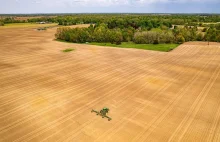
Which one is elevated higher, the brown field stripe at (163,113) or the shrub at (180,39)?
the shrub at (180,39)

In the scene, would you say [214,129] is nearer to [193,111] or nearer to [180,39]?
[193,111]

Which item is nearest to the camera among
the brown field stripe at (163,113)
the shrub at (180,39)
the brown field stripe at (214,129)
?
the brown field stripe at (214,129)

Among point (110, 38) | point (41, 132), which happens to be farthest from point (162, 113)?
point (110, 38)

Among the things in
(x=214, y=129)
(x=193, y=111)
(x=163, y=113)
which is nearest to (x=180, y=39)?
(x=193, y=111)

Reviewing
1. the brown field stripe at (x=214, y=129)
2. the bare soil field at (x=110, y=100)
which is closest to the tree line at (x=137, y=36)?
the bare soil field at (x=110, y=100)

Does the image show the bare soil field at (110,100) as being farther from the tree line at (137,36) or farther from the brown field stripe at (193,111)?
the tree line at (137,36)

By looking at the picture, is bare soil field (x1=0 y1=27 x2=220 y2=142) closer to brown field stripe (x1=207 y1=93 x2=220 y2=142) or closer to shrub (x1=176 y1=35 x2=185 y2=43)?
brown field stripe (x1=207 y1=93 x2=220 y2=142)

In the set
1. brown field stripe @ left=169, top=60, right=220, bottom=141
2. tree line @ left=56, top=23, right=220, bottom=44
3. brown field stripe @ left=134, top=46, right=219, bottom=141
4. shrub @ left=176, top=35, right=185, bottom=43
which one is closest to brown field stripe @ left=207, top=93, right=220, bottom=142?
brown field stripe @ left=169, top=60, right=220, bottom=141

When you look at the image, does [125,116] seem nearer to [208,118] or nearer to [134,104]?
[134,104]
